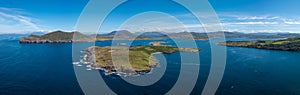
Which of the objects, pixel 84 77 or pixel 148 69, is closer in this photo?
pixel 84 77

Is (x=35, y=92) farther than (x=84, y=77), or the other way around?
(x=84, y=77)

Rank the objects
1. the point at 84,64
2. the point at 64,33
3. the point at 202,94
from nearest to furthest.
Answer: the point at 202,94
the point at 84,64
the point at 64,33

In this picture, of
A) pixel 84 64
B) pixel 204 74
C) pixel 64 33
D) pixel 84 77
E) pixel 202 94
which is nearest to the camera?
pixel 202 94

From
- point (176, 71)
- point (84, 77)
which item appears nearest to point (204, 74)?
point (176, 71)

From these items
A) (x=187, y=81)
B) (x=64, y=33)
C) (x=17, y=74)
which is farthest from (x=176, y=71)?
(x=64, y=33)

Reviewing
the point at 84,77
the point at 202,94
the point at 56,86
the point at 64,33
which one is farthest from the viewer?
the point at 64,33

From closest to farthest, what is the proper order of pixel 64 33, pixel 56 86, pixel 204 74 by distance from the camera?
pixel 56 86 < pixel 204 74 < pixel 64 33

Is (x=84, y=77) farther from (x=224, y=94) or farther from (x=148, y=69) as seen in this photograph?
(x=224, y=94)

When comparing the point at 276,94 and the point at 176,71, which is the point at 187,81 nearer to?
the point at 176,71

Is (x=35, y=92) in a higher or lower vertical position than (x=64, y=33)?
lower
